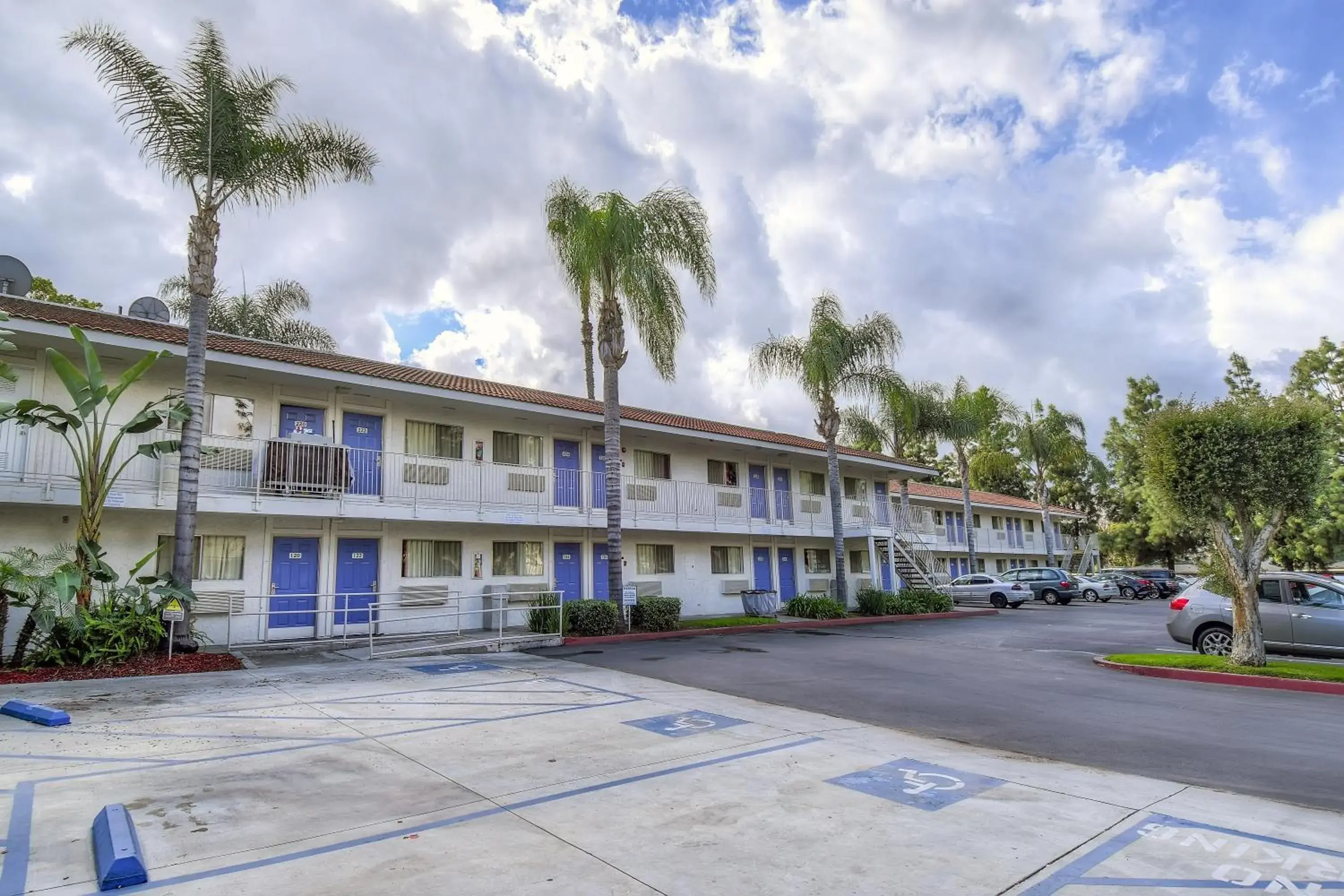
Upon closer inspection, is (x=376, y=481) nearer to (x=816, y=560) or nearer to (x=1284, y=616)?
(x=1284, y=616)

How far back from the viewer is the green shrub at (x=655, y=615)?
17.8 m

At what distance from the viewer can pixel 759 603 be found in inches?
859

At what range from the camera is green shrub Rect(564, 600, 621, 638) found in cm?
1667

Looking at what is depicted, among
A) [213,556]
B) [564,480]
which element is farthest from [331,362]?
[564,480]

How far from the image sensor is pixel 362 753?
6.45m

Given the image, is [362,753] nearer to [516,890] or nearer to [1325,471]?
[516,890]

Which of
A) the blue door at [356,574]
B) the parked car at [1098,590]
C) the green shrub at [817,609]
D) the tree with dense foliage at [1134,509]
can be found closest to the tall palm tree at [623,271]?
the blue door at [356,574]

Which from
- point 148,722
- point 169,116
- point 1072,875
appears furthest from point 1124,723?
point 169,116

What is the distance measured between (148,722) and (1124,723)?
1029 centimetres

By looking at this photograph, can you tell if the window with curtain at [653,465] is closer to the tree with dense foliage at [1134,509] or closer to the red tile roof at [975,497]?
the red tile roof at [975,497]

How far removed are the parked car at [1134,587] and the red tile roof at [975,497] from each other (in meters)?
7.12

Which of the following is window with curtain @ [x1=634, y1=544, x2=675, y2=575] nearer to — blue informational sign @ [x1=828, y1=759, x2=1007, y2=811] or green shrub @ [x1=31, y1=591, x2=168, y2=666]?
green shrub @ [x1=31, y1=591, x2=168, y2=666]

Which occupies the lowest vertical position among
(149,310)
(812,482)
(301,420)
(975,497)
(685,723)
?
(685,723)

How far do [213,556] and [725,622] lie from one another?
473 inches
